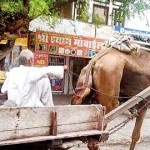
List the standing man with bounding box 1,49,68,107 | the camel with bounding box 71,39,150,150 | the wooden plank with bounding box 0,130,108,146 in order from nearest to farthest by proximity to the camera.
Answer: the wooden plank with bounding box 0,130,108,146 < the standing man with bounding box 1,49,68,107 < the camel with bounding box 71,39,150,150

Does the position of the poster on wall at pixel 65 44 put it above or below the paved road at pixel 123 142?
above

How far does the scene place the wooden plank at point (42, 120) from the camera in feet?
10.8

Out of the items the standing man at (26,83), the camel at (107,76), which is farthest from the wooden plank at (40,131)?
the camel at (107,76)

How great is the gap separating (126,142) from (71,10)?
9.93 meters

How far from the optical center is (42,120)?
3.58 m

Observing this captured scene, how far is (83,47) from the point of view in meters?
15.1

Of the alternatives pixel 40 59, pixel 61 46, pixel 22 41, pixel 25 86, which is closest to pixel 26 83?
pixel 25 86

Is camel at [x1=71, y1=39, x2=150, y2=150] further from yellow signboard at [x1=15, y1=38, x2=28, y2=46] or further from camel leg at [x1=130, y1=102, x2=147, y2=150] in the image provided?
yellow signboard at [x1=15, y1=38, x2=28, y2=46]

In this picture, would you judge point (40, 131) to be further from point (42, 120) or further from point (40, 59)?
point (40, 59)

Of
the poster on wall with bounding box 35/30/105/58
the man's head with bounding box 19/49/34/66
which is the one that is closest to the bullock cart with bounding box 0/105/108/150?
the man's head with bounding box 19/49/34/66

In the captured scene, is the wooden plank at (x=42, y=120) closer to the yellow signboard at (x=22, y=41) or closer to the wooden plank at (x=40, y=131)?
the wooden plank at (x=40, y=131)

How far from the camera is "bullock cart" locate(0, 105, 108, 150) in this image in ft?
10.8

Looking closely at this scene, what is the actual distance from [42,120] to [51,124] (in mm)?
126

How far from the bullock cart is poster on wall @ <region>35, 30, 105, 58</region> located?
32.8 feet
